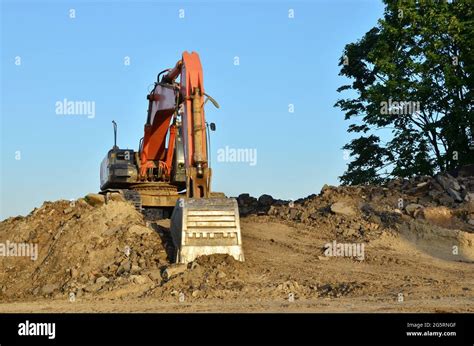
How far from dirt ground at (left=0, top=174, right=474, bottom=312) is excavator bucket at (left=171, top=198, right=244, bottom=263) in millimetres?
369

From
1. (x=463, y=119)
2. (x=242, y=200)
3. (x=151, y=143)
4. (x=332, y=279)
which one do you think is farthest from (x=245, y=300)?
(x=463, y=119)

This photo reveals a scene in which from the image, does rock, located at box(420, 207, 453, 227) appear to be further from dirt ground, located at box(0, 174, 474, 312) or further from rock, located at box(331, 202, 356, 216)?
rock, located at box(331, 202, 356, 216)

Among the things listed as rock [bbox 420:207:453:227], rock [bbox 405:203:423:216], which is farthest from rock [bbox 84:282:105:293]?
rock [bbox 420:207:453:227]

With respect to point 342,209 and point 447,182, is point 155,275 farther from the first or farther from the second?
point 447,182

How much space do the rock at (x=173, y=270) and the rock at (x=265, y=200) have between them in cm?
1062

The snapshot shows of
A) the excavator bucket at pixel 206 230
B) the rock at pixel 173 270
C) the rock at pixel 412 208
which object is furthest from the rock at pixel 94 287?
the rock at pixel 412 208

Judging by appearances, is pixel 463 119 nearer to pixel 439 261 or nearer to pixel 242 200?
pixel 242 200

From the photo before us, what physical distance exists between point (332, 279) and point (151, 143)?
9552 mm

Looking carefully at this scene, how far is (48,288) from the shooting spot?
15.2 metres

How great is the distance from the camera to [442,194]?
2305 centimetres

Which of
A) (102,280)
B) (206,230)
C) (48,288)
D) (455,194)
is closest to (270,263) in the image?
(206,230)

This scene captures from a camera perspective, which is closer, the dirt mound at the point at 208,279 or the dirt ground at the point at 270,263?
the dirt ground at the point at 270,263

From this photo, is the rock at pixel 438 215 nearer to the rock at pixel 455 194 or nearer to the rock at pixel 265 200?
the rock at pixel 455 194

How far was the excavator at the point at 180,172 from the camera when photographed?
607 inches
